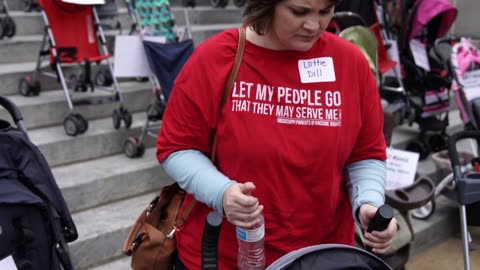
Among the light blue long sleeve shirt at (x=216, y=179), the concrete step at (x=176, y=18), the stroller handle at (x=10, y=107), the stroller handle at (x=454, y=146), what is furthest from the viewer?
the concrete step at (x=176, y=18)

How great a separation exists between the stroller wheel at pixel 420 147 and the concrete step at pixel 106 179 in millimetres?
2087

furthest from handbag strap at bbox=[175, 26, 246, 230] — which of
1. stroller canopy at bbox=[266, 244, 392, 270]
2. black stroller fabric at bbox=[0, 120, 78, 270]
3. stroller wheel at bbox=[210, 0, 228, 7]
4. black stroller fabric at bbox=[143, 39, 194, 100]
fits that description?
stroller wheel at bbox=[210, 0, 228, 7]

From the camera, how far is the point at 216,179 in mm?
1423

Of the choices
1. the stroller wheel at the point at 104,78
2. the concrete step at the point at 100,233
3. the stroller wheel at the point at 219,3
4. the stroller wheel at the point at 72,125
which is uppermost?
the stroller wheel at the point at 72,125

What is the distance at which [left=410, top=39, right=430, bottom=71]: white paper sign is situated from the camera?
4711 mm

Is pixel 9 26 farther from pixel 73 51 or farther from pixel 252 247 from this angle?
pixel 252 247

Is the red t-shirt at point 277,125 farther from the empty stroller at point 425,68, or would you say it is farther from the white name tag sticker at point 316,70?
the empty stroller at point 425,68

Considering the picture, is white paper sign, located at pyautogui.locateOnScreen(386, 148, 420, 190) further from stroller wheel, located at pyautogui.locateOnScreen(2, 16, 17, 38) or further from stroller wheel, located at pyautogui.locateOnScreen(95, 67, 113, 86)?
stroller wheel, located at pyautogui.locateOnScreen(2, 16, 17, 38)

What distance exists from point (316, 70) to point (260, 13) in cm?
20

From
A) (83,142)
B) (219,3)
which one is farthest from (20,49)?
(219,3)

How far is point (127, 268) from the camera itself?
10.9 feet

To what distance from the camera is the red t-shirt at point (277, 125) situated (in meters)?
1.45

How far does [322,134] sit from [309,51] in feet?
0.71

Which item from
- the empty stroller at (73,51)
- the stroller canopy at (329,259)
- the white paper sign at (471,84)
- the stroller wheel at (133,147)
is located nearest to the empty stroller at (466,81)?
the white paper sign at (471,84)
